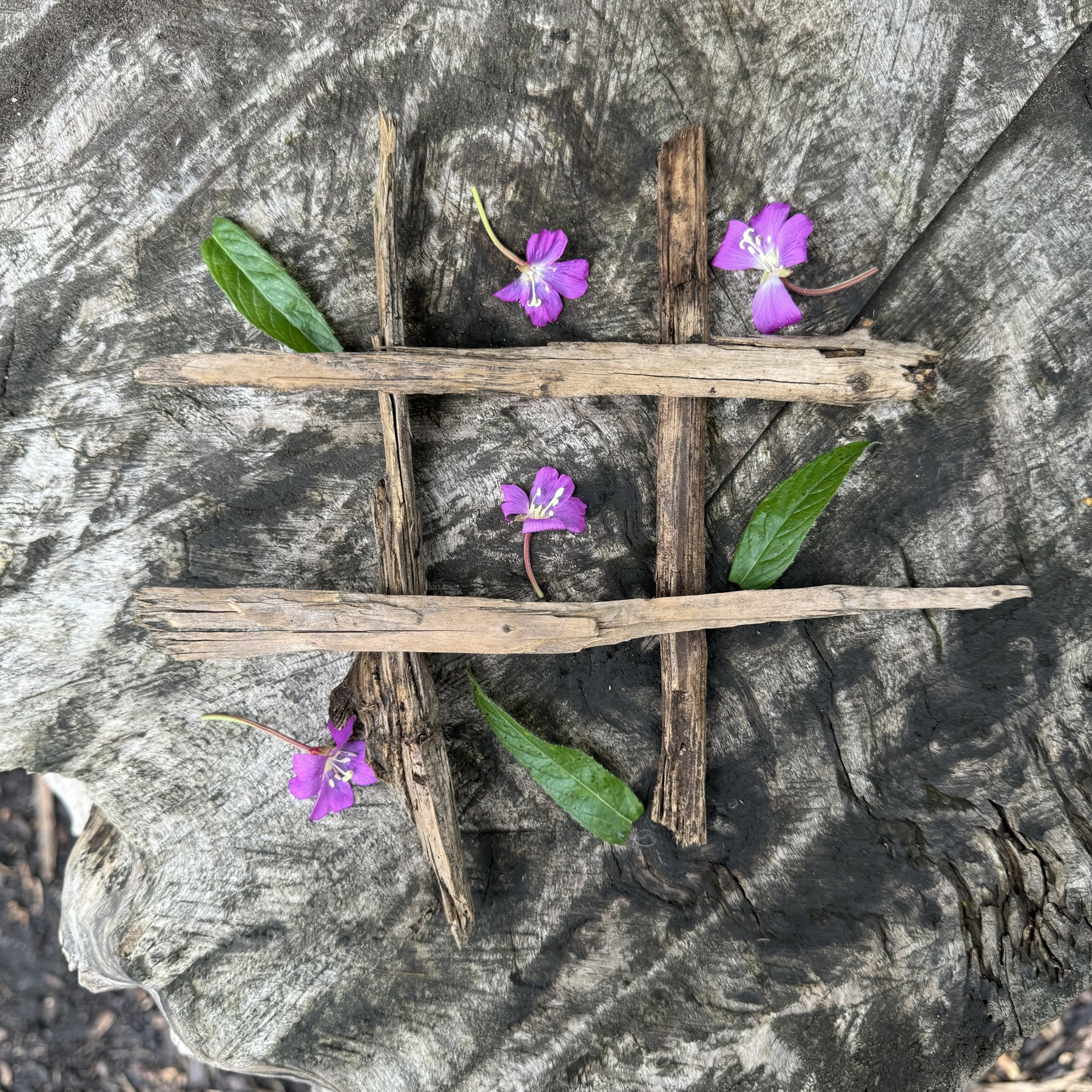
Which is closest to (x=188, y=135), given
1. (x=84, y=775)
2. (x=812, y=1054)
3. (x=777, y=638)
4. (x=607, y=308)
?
(x=607, y=308)

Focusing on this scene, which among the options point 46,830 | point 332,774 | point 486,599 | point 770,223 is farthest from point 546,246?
point 46,830

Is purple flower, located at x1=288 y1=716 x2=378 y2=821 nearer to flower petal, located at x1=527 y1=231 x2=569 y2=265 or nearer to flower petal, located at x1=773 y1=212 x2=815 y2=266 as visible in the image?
flower petal, located at x1=527 y1=231 x2=569 y2=265

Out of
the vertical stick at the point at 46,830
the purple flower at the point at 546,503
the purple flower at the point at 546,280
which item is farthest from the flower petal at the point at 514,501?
the vertical stick at the point at 46,830

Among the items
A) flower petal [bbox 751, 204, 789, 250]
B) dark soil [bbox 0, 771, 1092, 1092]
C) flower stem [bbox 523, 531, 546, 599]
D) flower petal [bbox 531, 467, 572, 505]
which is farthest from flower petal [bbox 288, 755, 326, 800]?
dark soil [bbox 0, 771, 1092, 1092]

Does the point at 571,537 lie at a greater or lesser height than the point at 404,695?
greater

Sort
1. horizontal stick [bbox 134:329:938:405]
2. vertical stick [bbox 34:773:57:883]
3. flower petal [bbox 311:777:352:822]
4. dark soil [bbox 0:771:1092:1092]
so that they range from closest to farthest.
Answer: horizontal stick [bbox 134:329:938:405], flower petal [bbox 311:777:352:822], dark soil [bbox 0:771:1092:1092], vertical stick [bbox 34:773:57:883]

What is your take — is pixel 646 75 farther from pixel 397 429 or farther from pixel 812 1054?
pixel 812 1054

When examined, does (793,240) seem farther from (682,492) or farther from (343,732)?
(343,732)
